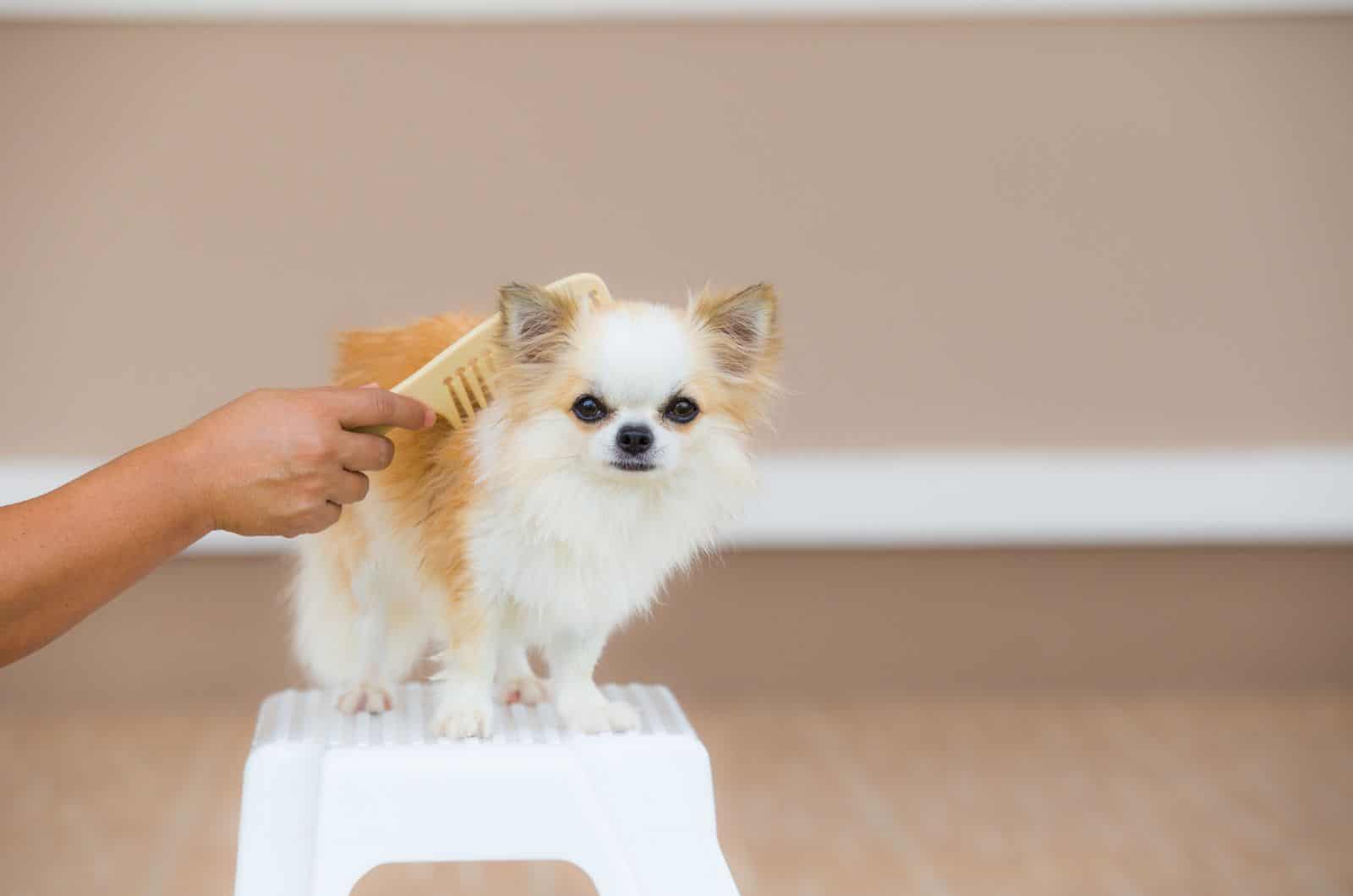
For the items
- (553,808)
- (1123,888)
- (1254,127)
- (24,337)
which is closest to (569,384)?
(553,808)

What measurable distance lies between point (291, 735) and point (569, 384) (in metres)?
0.34

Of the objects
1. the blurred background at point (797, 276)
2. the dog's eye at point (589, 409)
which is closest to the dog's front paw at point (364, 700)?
the dog's eye at point (589, 409)

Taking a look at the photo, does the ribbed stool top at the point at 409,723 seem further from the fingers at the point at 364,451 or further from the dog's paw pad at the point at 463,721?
the fingers at the point at 364,451

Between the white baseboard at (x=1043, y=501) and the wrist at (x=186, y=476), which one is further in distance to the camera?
the white baseboard at (x=1043, y=501)

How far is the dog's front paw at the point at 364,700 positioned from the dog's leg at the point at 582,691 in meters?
0.14

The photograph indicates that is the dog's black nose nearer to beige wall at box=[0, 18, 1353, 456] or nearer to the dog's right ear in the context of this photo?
the dog's right ear

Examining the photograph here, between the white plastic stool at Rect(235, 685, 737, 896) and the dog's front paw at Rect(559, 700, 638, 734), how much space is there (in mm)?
39

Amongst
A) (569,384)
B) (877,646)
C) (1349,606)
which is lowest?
(877,646)

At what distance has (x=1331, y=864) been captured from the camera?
153 cm

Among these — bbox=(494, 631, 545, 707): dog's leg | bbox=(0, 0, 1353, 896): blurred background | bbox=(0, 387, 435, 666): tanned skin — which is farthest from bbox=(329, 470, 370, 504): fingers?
bbox=(0, 0, 1353, 896): blurred background

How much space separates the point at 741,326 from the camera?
95 centimetres

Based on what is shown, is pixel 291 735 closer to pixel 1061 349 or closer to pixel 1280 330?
pixel 1061 349

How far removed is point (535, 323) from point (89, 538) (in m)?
0.33

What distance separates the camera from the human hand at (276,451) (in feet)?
2.96
